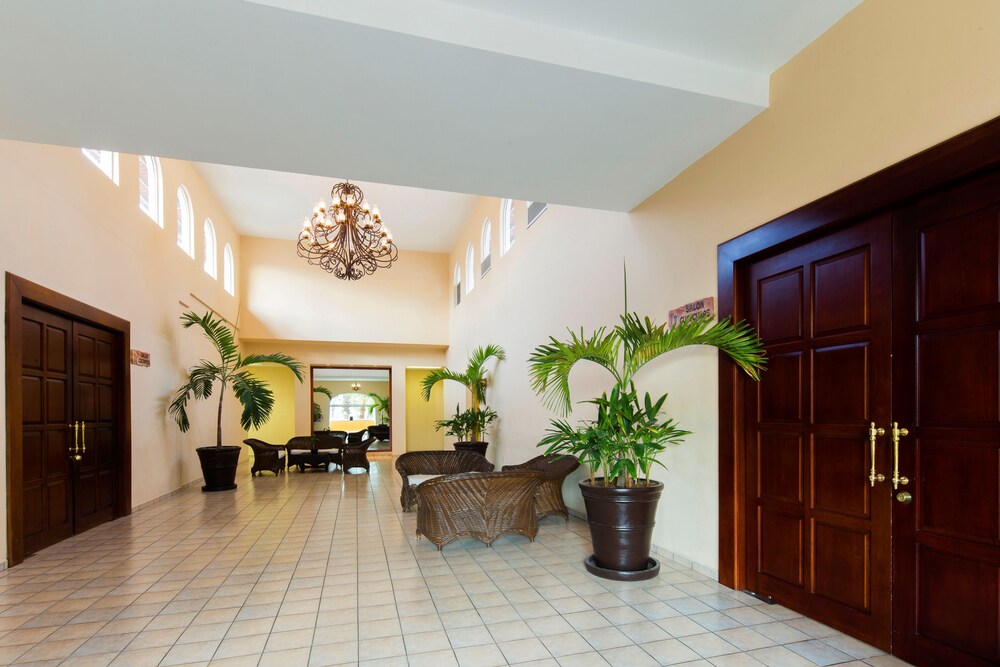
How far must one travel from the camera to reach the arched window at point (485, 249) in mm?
10008

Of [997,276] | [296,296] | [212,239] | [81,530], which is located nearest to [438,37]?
[997,276]

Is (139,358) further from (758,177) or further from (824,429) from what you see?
(824,429)

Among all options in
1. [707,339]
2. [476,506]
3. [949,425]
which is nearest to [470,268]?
[476,506]

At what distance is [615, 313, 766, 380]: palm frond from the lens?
10.5ft

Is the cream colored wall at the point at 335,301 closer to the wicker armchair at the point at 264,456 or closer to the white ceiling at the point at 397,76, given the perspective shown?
the wicker armchair at the point at 264,456

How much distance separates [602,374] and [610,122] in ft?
8.63

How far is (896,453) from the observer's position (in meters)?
2.51

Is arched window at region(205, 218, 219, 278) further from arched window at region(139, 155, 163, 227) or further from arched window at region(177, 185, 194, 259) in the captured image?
arched window at region(139, 155, 163, 227)

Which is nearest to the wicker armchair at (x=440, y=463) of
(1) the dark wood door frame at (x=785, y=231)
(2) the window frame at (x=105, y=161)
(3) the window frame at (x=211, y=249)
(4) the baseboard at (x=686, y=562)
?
(4) the baseboard at (x=686, y=562)

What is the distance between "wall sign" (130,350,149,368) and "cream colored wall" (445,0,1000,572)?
5.12m

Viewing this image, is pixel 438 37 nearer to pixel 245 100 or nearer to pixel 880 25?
pixel 245 100

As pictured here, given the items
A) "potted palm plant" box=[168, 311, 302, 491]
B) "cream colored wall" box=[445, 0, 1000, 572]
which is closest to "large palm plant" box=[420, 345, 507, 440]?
"cream colored wall" box=[445, 0, 1000, 572]

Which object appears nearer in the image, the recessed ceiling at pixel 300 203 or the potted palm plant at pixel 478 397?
the potted palm plant at pixel 478 397

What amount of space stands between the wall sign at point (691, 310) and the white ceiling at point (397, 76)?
1.05 m
